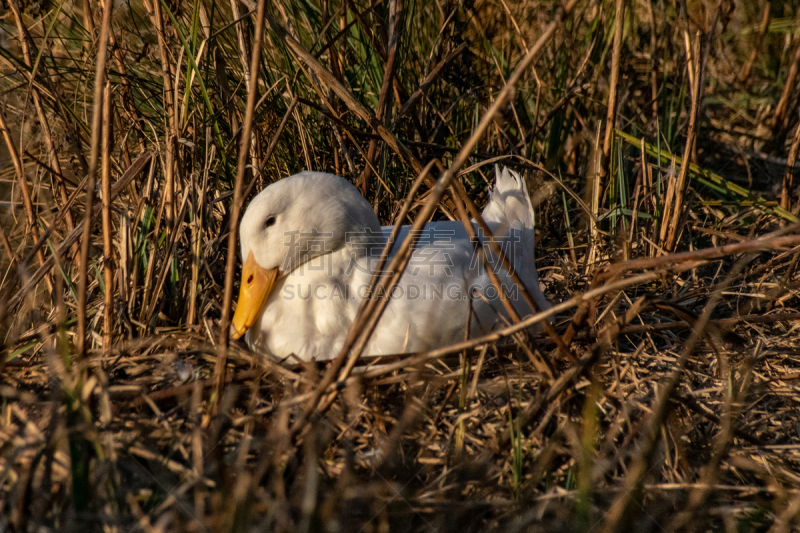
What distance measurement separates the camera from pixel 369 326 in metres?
1.69

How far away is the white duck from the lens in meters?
2.00

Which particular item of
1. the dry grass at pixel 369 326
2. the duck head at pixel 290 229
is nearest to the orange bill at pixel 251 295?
the duck head at pixel 290 229

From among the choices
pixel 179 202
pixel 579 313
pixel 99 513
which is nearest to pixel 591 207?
pixel 579 313

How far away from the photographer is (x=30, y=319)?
7.89 feet

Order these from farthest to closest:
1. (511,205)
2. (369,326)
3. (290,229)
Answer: (511,205) → (290,229) → (369,326)

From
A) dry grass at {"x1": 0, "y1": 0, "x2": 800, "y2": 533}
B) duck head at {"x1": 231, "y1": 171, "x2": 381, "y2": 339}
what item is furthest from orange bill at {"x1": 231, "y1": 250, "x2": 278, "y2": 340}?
dry grass at {"x1": 0, "y1": 0, "x2": 800, "y2": 533}

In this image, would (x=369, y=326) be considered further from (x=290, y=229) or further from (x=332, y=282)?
(x=290, y=229)

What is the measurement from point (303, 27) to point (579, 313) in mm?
2025

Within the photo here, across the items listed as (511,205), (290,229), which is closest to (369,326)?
(290,229)

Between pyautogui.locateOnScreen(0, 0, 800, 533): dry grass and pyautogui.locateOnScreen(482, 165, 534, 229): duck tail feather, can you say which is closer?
pyautogui.locateOnScreen(0, 0, 800, 533): dry grass

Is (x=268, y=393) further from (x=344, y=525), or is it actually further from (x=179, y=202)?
(x=179, y=202)

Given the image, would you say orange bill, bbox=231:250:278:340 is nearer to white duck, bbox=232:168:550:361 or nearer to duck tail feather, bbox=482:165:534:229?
white duck, bbox=232:168:550:361

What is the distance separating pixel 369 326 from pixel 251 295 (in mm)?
632

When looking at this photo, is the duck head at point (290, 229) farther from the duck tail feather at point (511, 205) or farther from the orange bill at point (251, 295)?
the duck tail feather at point (511, 205)
